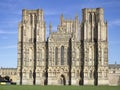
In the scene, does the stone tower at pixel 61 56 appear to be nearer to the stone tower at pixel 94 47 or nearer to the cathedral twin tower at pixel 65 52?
the cathedral twin tower at pixel 65 52

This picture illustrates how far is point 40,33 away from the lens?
98.2 m

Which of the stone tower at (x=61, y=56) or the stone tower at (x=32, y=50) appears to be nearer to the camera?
the stone tower at (x=61, y=56)

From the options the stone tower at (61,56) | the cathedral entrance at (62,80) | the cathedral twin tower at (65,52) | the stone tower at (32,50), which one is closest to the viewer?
the cathedral twin tower at (65,52)

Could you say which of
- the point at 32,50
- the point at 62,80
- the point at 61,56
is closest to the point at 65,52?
the point at 61,56

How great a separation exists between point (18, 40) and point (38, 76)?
9.80m

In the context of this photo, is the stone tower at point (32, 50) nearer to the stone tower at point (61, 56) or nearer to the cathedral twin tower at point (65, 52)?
the cathedral twin tower at point (65, 52)

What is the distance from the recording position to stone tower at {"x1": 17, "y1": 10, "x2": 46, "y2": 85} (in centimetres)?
9706

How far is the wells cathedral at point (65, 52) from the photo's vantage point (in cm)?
9531

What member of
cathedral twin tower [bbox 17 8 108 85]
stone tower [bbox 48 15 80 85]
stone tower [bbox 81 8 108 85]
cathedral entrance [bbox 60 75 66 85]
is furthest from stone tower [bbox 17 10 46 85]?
stone tower [bbox 81 8 108 85]

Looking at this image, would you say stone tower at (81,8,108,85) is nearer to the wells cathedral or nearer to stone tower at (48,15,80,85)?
the wells cathedral

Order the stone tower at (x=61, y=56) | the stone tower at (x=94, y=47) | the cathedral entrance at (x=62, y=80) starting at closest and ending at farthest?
1. the stone tower at (x=94, y=47)
2. the stone tower at (x=61, y=56)
3. the cathedral entrance at (x=62, y=80)

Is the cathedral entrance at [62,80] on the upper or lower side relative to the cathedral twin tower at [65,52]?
lower

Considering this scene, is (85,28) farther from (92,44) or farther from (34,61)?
(34,61)

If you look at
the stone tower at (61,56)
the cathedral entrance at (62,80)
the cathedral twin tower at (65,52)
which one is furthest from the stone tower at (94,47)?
the cathedral entrance at (62,80)
